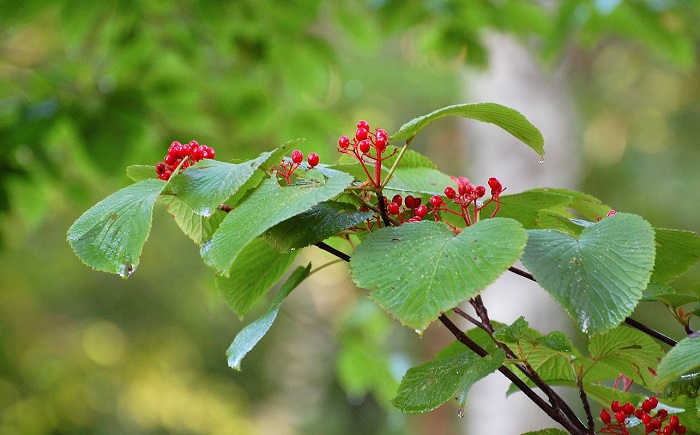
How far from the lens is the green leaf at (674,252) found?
1.52ft

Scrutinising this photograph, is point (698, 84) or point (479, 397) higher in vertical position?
point (698, 84)

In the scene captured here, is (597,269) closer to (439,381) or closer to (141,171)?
(439,381)

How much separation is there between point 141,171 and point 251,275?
12 centimetres

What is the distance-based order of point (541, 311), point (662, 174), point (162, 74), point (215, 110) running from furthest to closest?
point (662, 174)
point (541, 311)
point (215, 110)
point (162, 74)

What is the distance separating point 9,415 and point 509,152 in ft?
12.4

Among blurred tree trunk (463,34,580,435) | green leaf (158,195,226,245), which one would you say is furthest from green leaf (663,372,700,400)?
blurred tree trunk (463,34,580,435)

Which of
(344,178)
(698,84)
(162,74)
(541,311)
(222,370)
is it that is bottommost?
(222,370)

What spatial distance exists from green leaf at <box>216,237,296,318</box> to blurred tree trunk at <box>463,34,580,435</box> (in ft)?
6.16

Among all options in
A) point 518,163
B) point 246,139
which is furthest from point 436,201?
point 518,163

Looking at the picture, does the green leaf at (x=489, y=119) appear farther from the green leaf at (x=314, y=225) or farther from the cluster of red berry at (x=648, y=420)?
the cluster of red berry at (x=648, y=420)

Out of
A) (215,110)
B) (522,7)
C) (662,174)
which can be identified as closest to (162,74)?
(215,110)

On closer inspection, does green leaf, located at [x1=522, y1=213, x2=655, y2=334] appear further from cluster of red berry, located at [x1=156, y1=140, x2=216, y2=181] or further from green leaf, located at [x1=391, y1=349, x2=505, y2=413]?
cluster of red berry, located at [x1=156, y1=140, x2=216, y2=181]

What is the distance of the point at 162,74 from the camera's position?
1.67m

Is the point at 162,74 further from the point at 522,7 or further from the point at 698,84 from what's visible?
the point at 698,84
